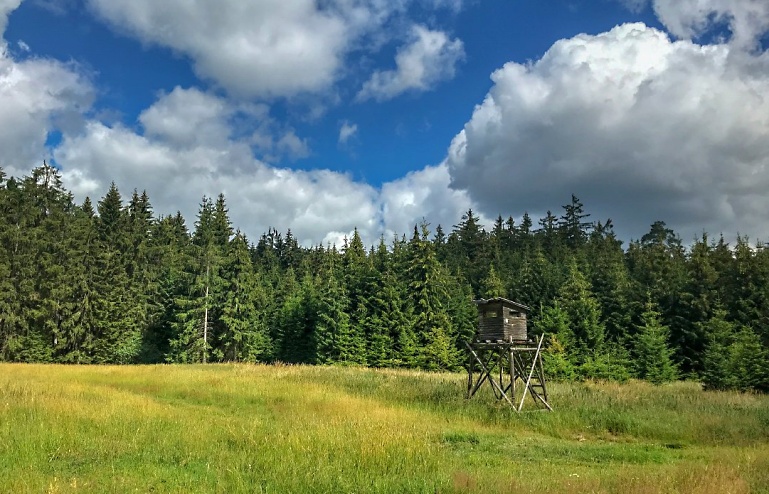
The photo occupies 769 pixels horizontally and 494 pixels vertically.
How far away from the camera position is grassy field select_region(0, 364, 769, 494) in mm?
8453

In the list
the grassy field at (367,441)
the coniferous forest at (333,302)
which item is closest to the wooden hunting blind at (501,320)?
the grassy field at (367,441)

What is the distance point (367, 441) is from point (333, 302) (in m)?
43.8

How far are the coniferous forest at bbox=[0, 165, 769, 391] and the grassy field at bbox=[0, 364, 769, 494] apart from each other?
817 inches

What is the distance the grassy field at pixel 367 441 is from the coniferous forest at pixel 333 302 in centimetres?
2076

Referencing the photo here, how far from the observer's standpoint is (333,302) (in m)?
54.3

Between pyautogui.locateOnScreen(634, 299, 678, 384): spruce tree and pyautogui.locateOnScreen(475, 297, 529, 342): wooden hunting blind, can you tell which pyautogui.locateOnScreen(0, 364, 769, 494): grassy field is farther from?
pyautogui.locateOnScreen(634, 299, 678, 384): spruce tree

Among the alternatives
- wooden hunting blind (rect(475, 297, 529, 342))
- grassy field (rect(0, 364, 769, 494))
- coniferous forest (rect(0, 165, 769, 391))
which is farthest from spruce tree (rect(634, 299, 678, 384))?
wooden hunting blind (rect(475, 297, 529, 342))

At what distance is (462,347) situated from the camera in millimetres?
56094

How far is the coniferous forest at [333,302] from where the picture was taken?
150ft

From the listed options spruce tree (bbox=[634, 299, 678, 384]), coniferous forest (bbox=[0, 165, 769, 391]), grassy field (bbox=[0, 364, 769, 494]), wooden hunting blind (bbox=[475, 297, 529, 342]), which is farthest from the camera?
coniferous forest (bbox=[0, 165, 769, 391])

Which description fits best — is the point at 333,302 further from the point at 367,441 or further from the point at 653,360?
the point at 367,441

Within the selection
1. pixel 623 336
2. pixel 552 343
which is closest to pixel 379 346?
pixel 552 343

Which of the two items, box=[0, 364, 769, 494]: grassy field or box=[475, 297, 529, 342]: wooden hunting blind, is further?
box=[475, 297, 529, 342]: wooden hunting blind

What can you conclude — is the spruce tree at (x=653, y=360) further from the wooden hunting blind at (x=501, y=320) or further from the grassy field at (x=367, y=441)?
the wooden hunting blind at (x=501, y=320)
